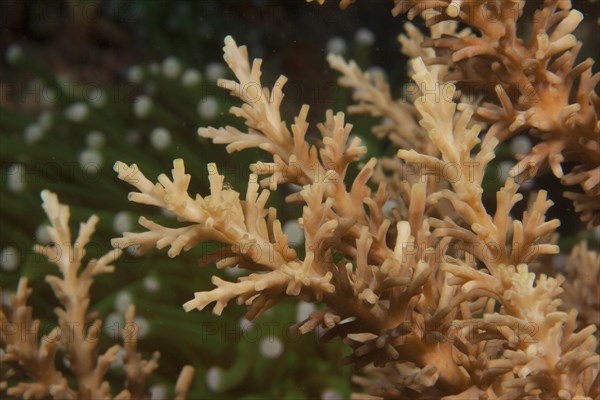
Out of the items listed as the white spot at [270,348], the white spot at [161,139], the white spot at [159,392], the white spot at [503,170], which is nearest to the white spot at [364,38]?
the white spot at [503,170]

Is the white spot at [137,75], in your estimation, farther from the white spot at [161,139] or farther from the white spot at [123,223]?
the white spot at [123,223]

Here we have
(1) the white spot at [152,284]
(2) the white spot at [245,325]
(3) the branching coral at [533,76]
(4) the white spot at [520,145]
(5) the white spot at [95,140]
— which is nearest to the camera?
(3) the branching coral at [533,76]

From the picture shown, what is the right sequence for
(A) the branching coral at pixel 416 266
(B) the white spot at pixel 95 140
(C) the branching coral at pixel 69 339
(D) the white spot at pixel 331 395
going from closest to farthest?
(A) the branching coral at pixel 416 266 → (C) the branching coral at pixel 69 339 → (D) the white spot at pixel 331 395 → (B) the white spot at pixel 95 140

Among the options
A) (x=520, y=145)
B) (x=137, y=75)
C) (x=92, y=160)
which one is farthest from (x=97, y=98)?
(x=520, y=145)

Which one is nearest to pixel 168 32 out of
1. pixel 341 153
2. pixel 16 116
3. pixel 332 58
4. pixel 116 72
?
pixel 116 72

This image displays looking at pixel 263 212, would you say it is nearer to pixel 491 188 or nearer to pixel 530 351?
pixel 530 351

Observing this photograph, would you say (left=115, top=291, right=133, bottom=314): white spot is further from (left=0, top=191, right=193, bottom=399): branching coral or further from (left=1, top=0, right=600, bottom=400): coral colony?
(left=1, top=0, right=600, bottom=400): coral colony
